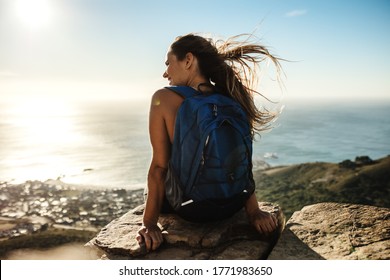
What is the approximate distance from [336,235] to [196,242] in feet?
4.02

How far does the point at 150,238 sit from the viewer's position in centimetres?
246

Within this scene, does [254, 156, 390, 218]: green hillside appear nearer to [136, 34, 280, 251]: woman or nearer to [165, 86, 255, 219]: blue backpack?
[136, 34, 280, 251]: woman

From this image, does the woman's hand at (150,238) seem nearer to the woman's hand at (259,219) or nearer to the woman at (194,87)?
the woman at (194,87)

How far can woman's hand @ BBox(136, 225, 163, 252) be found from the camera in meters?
2.46

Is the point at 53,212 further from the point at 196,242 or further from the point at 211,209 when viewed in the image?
the point at 211,209

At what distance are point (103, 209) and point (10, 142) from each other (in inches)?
2299

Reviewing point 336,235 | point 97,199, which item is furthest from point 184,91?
point 97,199

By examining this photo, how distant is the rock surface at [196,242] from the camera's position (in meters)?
2.45

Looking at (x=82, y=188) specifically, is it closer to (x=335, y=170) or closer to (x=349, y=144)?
(x=335, y=170)

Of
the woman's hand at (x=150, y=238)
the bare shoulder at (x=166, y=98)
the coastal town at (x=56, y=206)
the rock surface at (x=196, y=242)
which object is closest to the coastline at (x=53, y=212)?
the coastal town at (x=56, y=206)

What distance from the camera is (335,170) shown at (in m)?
36.1

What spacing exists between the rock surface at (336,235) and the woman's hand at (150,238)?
2.91ft

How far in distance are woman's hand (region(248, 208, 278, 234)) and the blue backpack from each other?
0.35 meters

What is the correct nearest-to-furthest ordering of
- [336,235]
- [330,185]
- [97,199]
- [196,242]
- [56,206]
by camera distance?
1. [196,242]
2. [336,235]
3. [56,206]
4. [330,185]
5. [97,199]
